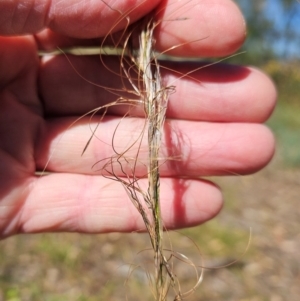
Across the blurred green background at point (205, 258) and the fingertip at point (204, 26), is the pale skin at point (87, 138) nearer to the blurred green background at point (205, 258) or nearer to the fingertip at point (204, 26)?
the fingertip at point (204, 26)

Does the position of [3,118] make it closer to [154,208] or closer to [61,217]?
[61,217]

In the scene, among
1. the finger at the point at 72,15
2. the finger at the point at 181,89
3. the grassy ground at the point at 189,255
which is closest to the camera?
the finger at the point at 72,15

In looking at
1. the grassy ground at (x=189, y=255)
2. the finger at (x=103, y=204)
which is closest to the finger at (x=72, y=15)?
the finger at (x=103, y=204)

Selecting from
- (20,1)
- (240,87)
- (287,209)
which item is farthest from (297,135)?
(20,1)

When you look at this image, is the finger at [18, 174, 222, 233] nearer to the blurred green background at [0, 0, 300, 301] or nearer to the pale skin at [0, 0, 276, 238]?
the pale skin at [0, 0, 276, 238]

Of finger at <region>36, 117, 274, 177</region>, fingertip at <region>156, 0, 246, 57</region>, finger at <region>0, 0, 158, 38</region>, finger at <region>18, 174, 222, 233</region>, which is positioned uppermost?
finger at <region>0, 0, 158, 38</region>

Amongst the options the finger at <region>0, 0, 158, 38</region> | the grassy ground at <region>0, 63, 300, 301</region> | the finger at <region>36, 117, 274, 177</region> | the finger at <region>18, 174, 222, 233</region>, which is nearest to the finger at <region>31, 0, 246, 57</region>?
the finger at <region>0, 0, 158, 38</region>
